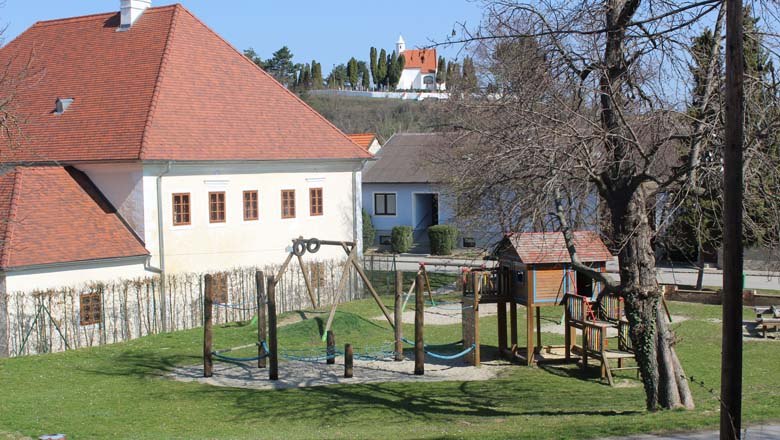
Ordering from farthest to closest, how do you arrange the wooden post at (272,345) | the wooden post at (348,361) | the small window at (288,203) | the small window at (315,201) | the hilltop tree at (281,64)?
the hilltop tree at (281,64) → the small window at (315,201) → the small window at (288,203) → the wooden post at (348,361) → the wooden post at (272,345)

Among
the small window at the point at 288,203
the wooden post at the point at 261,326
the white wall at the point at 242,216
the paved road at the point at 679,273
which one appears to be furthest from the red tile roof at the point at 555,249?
the small window at the point at 288,203

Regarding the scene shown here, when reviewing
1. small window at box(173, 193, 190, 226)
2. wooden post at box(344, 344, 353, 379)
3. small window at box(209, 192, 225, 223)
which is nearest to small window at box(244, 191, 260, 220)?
small window at box(209, 192, 225, 223)

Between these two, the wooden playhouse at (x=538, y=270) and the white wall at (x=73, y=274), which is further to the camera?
the white wall at (x=73, y=274)

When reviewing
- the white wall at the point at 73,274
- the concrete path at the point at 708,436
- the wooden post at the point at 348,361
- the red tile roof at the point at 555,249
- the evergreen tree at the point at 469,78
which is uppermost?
the evergreen tree at the point at 469,78

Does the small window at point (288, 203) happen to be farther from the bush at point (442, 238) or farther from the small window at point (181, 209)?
the bush at point (442, 238)

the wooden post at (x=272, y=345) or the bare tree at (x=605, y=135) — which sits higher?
the bare tree at (x=605, y=135)

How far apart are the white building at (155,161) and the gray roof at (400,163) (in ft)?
59.4

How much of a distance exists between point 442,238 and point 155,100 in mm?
22674

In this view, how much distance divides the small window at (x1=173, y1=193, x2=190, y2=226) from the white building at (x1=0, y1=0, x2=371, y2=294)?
0.13 feet

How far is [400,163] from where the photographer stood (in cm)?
5466

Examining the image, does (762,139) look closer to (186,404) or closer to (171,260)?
(186,404)

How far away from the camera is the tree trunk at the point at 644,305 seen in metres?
14.9

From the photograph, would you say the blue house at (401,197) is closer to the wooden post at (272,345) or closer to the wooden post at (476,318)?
the wooden post at (476,318)

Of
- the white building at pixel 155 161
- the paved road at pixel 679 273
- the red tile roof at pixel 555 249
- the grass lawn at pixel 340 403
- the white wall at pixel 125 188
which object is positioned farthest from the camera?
the paved road at pixel 679 273
